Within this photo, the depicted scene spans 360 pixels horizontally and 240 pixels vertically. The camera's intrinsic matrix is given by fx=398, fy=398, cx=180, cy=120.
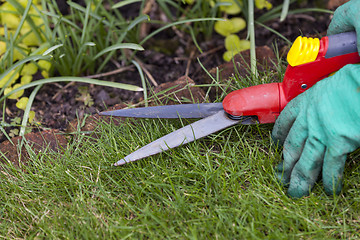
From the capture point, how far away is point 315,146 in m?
1.34

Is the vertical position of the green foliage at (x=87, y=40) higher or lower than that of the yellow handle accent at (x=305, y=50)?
lower

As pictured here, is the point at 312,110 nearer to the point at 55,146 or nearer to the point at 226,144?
the point at 226,144

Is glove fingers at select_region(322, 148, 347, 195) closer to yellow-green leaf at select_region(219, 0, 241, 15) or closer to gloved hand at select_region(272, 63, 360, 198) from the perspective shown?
gloved hand at select_region(272, 63, 360, 198)

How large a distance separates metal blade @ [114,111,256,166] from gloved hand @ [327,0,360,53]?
18.2 inches

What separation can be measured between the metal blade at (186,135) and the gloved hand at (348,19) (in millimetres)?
462

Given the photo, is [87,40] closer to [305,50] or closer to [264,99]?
[264,99]

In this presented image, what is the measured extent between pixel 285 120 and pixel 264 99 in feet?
0.36

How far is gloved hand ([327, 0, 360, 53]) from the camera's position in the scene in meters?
1.35

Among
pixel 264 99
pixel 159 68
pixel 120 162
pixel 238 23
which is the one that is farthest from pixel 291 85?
pixel 159 68

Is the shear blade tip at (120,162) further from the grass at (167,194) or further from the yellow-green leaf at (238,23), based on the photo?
the yellow-green leaf at (238,23)

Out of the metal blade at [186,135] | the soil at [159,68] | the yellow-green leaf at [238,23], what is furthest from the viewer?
the yellow-green leaf at [238,23]

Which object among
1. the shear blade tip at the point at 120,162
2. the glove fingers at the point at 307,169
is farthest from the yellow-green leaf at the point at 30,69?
the glove fingers at the point at 307,169

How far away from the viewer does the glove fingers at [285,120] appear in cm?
141

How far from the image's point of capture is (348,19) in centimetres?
141
